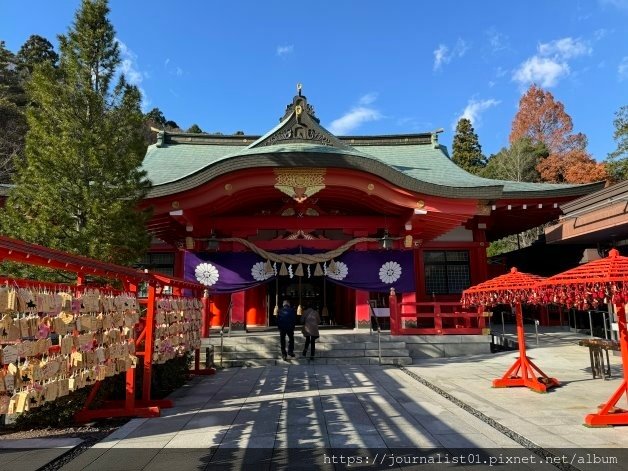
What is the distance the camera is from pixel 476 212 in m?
11.2

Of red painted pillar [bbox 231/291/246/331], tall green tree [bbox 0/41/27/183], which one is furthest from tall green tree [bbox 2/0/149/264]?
tall green tree [bbox 0/41/27/183]

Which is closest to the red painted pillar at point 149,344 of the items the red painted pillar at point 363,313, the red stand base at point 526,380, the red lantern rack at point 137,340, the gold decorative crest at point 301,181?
the red lantern rack at point 137,340

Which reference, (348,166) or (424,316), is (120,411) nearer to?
(348,166)

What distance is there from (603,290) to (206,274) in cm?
Result: 932

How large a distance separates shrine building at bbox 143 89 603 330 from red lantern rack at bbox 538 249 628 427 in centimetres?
582

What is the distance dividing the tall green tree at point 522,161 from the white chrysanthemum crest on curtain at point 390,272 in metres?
29.6

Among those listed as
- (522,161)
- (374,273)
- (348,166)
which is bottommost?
(374,273)

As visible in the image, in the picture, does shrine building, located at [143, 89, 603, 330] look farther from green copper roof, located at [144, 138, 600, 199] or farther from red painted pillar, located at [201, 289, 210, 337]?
red painted pillar, located at [201, 289, 210, 337]

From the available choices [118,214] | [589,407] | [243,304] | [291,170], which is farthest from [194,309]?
[589,407]

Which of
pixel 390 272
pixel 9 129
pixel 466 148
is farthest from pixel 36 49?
pixel 390 272

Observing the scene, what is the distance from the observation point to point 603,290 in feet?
15.5

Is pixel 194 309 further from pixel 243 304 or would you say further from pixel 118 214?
pixel 243 304

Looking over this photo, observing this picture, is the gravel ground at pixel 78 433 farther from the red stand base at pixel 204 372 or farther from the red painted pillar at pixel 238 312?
the red painted pillar at pixel 238 312

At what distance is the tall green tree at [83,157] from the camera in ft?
24.2
